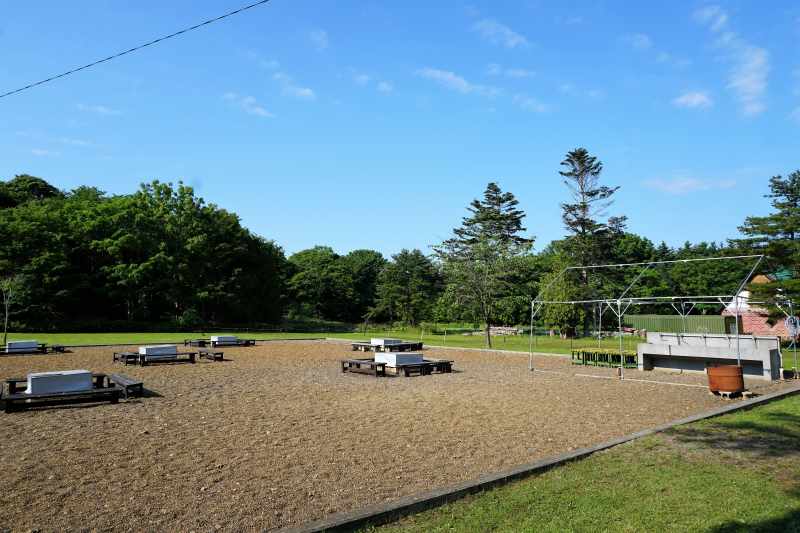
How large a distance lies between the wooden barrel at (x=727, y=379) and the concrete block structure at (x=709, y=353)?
14.9 ft

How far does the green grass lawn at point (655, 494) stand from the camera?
488cm

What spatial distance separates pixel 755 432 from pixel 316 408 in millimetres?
7695

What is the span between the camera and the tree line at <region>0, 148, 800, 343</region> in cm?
3988

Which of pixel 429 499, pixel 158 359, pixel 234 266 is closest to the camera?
pixel 429 499

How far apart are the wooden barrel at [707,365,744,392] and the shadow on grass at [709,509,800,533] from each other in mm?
8721

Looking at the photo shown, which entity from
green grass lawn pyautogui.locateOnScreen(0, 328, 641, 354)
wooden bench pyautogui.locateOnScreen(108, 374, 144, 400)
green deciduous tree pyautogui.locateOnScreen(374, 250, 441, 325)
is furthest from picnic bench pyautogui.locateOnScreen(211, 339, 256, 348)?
green deciduous tree pyautogui.locateOnScreen(374, 250, 441, 325)

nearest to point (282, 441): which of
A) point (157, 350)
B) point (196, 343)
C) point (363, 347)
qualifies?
point (157, 350)

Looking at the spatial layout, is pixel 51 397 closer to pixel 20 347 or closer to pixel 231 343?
pixel 20 347

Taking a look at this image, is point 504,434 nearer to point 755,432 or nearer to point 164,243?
point 755,432

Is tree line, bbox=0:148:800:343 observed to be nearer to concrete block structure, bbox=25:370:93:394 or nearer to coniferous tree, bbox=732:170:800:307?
coniferous tree, bbox=732:170:800:307

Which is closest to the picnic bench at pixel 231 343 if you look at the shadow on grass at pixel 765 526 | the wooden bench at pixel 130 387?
the wooden bench at pixel 130 387

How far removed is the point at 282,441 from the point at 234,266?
57401 mm

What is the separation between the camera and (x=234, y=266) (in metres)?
63.0

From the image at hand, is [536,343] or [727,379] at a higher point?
[727,379]
